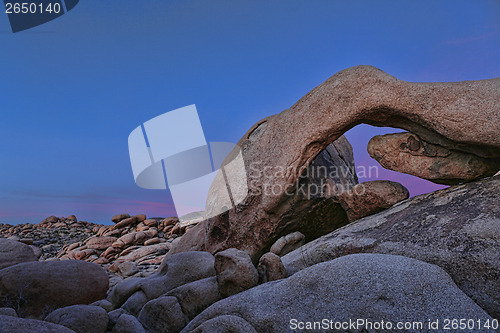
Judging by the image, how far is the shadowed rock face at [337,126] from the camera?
6.05 metres

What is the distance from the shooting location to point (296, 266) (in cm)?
608

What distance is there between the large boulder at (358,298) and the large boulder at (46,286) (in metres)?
4.76

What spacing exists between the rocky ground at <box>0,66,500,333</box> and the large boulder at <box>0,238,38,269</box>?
5 cm

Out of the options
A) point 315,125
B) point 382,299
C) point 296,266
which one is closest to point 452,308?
point 382,299

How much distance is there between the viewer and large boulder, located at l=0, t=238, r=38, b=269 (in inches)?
408

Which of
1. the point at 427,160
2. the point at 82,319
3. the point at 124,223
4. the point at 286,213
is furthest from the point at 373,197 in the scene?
the point at 124,223

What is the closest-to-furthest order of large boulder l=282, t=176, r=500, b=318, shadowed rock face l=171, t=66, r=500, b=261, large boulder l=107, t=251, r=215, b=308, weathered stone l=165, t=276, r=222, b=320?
large boulder l=282, t=176, r=500, b=318, weathered stone l=165, t=276, r=222, b=320, shadowed rock face l=171, t=66, r=500, b=261, large boulder l=107, t=251, r=215, b=308

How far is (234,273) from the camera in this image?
5027 millimetres

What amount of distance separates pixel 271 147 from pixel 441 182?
3.78 meters

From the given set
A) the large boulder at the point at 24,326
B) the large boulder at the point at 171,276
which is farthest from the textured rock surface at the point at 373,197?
the large boulder at the point at 24,326

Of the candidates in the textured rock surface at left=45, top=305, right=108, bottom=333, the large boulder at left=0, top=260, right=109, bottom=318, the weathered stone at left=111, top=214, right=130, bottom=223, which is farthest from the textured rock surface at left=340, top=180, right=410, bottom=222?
the weathered stone at left=111, top=214, right=130, bottom=223

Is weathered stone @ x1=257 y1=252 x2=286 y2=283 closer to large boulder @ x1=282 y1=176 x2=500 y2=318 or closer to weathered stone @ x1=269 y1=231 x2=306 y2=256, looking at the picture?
large boulder @ x1=282 y1=176 x2=500 y2=318

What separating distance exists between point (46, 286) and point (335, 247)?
6285 millimetres

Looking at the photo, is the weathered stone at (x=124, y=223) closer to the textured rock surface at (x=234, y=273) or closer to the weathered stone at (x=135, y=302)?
the weathered stone at (x=135, y=302)
